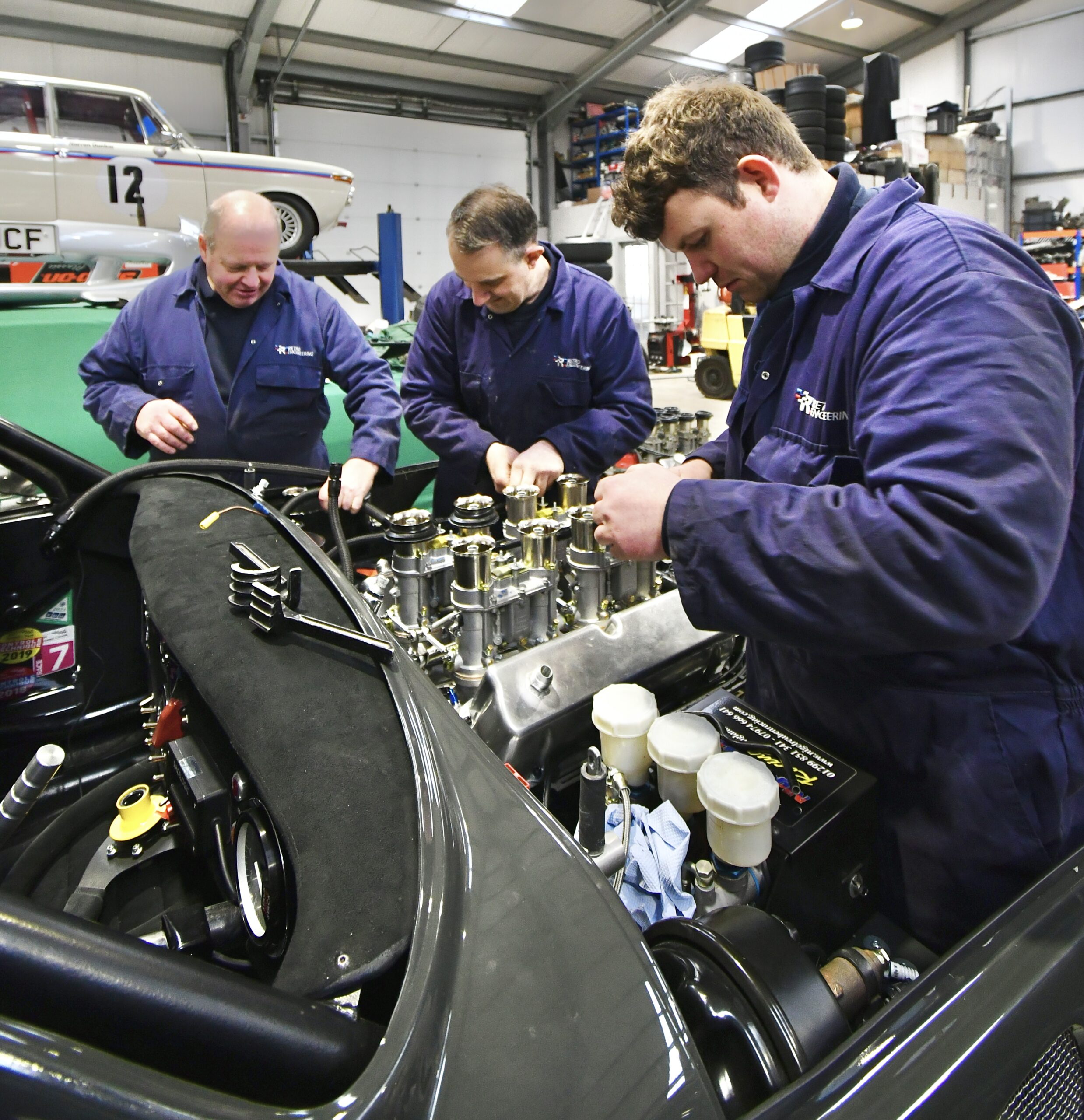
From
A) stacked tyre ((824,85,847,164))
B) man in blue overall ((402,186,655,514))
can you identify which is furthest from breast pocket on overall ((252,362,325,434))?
stacked tyre ((824,85,847,164))

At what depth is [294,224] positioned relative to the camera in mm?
7344

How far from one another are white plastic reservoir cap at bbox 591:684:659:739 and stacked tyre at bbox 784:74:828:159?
6160 millimetres

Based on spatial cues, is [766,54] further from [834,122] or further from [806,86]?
[806,86]

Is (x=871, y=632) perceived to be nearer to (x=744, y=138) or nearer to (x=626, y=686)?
(x=626, y=686)

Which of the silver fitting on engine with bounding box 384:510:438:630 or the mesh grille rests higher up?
the silver fitting on engine with bounding box 384:510:438:630

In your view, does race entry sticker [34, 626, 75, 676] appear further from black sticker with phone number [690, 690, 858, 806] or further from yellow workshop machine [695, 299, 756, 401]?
yellow workshop machine [695, 299, 756, 401]

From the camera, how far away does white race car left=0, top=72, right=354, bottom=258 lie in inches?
232

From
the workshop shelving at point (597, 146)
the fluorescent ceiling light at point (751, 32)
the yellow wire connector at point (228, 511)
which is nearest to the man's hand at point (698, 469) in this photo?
the yellow wire connector at point (228, 511)

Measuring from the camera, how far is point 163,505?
4.75 ft

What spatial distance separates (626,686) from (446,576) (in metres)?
0.51

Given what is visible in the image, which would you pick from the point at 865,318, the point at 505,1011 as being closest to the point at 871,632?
the point at 865,318

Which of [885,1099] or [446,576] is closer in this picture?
[885,1099]

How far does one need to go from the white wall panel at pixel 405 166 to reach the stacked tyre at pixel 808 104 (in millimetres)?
6092

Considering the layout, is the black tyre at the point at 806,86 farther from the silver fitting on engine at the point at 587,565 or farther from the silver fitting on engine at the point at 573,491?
the silver fitting on engine at the point at 587,565
